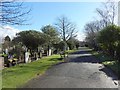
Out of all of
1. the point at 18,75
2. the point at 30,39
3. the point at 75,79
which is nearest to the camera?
the point at 75,79

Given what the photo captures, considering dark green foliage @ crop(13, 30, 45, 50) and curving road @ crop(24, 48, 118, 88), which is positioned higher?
dark green foliage @ crop(13, 30, 45, 50)

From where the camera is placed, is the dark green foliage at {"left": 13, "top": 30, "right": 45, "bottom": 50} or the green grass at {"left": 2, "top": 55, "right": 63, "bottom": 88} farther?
the dark green foliage at {"left": 13, "top": 30, "right": 45, "bottom": 50}

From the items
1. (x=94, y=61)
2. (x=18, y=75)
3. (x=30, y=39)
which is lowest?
(x=18, y=75)

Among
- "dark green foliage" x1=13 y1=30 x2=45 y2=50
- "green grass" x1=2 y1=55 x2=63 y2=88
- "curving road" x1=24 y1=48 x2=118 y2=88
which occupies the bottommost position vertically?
"curving road" x1=24 y1=48 x2=118 y2=88

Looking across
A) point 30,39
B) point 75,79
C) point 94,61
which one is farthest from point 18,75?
point 30,39

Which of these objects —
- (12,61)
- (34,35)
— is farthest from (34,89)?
(34,35)

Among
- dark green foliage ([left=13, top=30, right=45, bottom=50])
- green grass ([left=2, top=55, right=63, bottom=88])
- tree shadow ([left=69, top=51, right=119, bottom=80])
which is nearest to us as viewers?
green grass ([left=2, top=55, right=63, bottom=88])

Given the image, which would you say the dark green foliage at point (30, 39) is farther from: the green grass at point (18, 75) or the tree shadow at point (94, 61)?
the green grass at point (18, 75)

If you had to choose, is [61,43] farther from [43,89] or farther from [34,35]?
[43,89]

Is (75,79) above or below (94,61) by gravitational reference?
below

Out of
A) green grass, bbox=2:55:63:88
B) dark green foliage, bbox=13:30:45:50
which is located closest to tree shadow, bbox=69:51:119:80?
green grass, bbox=2:55:63:88

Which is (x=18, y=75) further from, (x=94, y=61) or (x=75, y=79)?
(x=94, y=61)

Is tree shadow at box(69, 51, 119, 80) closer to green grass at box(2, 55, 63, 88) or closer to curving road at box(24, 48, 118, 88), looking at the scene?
curving road at box(24, 48, 118, 88)

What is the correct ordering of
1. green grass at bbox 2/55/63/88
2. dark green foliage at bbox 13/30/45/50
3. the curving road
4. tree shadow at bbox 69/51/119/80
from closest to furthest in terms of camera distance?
1. the curving road
2. green grass at bbox 2/55/63/88
3. tree shadow at bbox 69/51/119/80
4. dark green foliage at bbox 13/30/45/50
